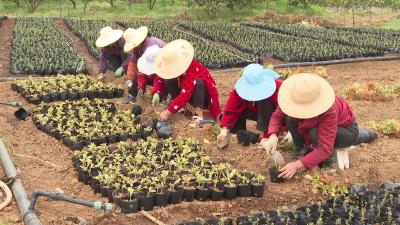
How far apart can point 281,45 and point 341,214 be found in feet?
31.1

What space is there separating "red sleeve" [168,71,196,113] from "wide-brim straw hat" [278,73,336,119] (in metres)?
1.85

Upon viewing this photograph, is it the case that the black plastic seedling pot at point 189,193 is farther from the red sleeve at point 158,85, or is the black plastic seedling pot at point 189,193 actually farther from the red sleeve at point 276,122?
the red sleeve at point 158,85

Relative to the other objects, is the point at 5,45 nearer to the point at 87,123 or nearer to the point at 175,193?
the point at 87,123

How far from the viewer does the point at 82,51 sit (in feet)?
42.5

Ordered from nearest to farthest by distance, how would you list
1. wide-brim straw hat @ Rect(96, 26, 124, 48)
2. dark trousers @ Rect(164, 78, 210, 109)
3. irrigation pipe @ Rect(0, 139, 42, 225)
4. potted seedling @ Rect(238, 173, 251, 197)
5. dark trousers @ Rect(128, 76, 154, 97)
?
irrigation pipe @ Rect(0, 139, 42, 225) < potted seedling @ Rect(238, 173, 251, 197) < dark trousers @ Rect(164, 78, 210, 109) < dark trousers @ Rect(128, 76, 154, 97) < wide-brim straw hat @ Rect(96, 26, 124, 48)

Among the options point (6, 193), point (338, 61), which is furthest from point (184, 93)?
point (338, 61)

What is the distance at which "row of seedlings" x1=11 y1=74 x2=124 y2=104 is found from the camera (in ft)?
25.9

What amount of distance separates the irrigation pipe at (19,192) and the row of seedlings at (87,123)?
0.76 m

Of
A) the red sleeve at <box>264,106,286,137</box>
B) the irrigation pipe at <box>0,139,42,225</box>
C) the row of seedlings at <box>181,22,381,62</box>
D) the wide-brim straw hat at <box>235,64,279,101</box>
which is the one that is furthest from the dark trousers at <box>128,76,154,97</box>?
the row of seedlings at <box>181,22,381,62</box>

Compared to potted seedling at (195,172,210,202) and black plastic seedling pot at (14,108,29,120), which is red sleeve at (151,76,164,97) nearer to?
black plastic seedling pot at (14,108,29,120)

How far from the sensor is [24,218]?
13.2 ft

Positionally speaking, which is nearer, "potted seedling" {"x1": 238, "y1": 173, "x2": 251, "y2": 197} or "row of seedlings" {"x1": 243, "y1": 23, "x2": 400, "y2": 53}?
"potted seedling" {"x1": 238, "y1": 173, "x2": 251, "y2": 197}

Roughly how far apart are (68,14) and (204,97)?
19.6 meters

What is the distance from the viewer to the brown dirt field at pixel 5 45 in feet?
34.0
